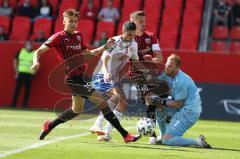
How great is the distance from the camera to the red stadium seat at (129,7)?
88.2 feet

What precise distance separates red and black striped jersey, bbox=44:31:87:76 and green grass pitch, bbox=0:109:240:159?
3.99 feet

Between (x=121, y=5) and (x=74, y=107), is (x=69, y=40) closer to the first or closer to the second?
(x=74, y=107)

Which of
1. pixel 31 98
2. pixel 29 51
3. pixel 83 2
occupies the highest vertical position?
pixel 83 2

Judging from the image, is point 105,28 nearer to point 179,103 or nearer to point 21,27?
point 21,27

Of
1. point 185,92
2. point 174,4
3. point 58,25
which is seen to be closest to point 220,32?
point 174,4

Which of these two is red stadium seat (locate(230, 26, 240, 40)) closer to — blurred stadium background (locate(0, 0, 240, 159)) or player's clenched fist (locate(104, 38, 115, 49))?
blurred stadium background (locate(0, 0, 240, 159))

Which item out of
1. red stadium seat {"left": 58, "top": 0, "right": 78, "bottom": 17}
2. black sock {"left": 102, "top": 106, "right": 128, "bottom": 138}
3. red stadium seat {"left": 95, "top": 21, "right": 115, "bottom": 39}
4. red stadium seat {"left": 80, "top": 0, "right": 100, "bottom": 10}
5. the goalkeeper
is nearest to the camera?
black sock {"left": 102, "top": 106, "right": 128, "bottom": 138}

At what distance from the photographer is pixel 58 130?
15219 mm

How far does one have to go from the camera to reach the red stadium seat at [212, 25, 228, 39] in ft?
83.5

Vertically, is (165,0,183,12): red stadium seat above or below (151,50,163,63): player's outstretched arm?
above

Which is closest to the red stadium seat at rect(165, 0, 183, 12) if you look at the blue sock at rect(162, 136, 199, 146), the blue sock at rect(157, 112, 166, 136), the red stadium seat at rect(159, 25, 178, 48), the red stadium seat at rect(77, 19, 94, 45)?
the red stadium seat at rect(159, 25, 178, 48)

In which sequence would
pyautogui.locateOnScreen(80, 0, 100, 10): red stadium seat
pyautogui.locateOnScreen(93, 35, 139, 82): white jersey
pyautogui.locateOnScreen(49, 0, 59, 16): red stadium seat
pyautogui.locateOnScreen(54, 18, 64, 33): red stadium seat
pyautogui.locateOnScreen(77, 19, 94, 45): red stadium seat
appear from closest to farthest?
pyautogui.locateOnScreen(93, 35, 139, 82): white jersey → pyautogui.locateOnScreen(77, 19, 94, 45): red stadium seat → pyautogui.locateOnScreen(54, 18, 64, 33): red stadium seat → pyautogui.locateOnScreen(80, 0, 100, 10): red stadium seat → pyautogui.locateOnScreen(49, 0, 59, 16): red stadium seat

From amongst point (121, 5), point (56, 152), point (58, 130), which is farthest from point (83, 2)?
point (56, 152)

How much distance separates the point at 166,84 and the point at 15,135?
2.89 metres
